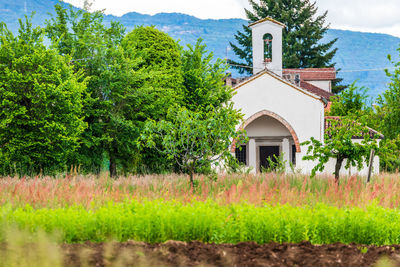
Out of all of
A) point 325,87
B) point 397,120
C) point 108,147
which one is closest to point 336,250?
point 108,147

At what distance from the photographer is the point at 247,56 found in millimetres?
51656

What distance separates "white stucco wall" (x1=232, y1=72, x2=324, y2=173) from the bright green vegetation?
1668 cm

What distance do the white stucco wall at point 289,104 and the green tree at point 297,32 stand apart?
77.4 feet

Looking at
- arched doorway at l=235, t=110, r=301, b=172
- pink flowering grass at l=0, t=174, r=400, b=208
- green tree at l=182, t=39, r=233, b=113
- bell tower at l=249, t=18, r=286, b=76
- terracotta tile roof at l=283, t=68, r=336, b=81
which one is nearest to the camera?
pink flowering grass at l=0, t=174, r=400, b=208

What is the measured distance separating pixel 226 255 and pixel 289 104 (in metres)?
18.8

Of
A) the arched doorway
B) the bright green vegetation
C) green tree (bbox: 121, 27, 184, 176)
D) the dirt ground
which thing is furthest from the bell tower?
the dirt ground

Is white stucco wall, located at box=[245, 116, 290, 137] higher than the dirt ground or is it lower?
higher

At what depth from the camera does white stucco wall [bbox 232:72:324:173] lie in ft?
78.3

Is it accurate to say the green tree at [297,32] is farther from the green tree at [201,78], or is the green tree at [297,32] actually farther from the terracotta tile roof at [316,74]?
the green tree at [201,78]

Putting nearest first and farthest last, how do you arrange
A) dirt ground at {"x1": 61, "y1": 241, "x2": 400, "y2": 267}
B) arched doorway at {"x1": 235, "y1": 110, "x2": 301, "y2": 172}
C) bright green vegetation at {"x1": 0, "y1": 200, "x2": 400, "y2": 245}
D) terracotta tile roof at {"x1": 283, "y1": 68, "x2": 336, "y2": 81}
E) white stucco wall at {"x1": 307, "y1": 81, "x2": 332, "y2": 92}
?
dirt ground at {"x1": 61, "y1": 241, "x2": 400, "y2": 267}, bright green vegetation at {"x1": 0, "y1": 200, "x2": 400, "y2": 245}, arched doorway at {"x1": 235, "y1": 110, "x2": 301, "y2": 172}, terracotta tile roof at {"x1": 283, "y1": 68, "x2": 336, "y2": 81}, white stucco wall at {"x1": 307, "y1": 81, "x2": 332, "y2": 92}

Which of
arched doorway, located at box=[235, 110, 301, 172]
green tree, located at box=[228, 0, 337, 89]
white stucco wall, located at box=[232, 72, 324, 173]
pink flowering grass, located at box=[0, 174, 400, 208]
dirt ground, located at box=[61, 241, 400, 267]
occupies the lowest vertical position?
dirt ground, located at box=[61, 241, 400, 267]

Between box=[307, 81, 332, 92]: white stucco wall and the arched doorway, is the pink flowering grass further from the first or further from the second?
box=[307, 81, 332, 92]: white stucco wall

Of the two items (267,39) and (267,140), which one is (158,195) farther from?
(267,39)

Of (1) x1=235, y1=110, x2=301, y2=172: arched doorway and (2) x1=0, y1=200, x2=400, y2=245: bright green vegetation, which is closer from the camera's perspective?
(2) x1=0, y1=200, x2=400, y2=245: bright green vegetation
